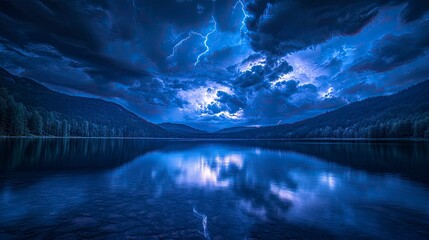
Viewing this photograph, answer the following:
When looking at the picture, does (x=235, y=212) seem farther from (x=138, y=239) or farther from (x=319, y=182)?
(x=319, y=182)

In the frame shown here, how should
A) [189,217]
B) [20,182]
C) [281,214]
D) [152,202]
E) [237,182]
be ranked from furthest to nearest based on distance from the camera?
[237,182]
[20,182]
[152,202]
[281,214]
[189,217]

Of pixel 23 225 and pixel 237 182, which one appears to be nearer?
pixel 23 225

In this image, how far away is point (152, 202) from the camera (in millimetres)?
16438

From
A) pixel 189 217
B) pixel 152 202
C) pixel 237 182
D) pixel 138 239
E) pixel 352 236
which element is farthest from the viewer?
pixel 237 182

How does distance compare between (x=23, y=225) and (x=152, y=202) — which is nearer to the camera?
(x=23, y=225)

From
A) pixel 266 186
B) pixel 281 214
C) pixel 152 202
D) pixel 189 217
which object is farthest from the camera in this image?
pixel 266 186

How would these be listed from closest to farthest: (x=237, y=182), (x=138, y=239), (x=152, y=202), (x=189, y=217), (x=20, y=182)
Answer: (x=138, y=239)
(x=189, y=217)
(x=152, y=202)
(x=20, y=182)
(x=237, y=182)

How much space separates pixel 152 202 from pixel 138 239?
675cm

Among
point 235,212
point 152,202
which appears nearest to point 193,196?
point 152,202

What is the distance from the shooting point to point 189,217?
1321cm

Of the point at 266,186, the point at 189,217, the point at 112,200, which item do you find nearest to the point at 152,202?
the point at 112,200

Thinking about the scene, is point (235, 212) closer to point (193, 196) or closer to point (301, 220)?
point (301, 220)

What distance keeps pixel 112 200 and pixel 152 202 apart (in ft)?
11.0

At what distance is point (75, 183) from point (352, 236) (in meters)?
24.8
